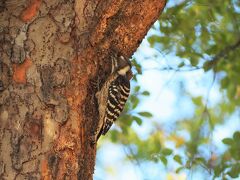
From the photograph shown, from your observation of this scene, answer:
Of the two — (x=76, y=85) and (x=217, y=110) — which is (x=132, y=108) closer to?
(x=76, y=85)

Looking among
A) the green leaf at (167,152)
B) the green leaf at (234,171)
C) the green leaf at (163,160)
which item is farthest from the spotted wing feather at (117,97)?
the green leaf at (234,171)

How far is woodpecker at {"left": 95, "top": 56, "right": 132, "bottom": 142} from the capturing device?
4426 millimetres

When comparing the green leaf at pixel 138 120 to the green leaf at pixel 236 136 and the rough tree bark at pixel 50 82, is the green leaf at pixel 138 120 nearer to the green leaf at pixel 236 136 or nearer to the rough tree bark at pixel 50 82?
the green leaf at pixel 236 136

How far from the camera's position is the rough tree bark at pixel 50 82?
379 centimetres

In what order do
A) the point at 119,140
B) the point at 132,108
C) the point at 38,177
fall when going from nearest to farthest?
1. the point at 38,177
2. the point at 132,108
3. the point at 119,140

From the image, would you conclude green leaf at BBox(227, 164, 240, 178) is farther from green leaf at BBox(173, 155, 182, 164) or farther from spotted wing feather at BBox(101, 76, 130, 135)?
spotted wing feather at BBox(101, 76, 130, 135)

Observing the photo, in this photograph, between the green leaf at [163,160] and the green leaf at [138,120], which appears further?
the green leaf at [138,120]

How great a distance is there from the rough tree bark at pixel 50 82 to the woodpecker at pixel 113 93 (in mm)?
136

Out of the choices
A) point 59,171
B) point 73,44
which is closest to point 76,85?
point 73,44

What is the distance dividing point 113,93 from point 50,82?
109 centimetres

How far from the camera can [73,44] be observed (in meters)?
4.05

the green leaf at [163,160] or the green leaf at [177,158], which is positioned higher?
the green leaf at [177,158]

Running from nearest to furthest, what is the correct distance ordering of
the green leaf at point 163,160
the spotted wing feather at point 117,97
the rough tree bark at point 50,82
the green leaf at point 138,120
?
the rough tree bark at point 50,82 → the spotted wing feather at point 117,97 → the green leaf at point 163,160 → the green leaf at point 138,120

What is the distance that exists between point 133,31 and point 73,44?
0.57m
